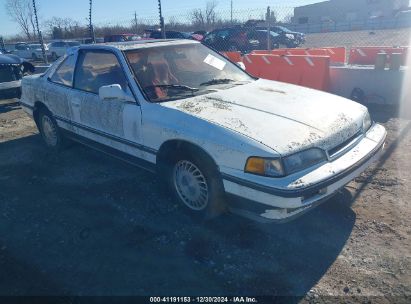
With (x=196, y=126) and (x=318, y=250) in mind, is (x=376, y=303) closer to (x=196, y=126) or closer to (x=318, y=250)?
(x=318, y=250)

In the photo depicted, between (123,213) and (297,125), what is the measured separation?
1.98 meters

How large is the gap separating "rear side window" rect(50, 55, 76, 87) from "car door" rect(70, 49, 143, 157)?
5.2 inches

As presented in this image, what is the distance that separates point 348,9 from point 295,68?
58469 millimetres

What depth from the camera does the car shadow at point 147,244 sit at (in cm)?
265

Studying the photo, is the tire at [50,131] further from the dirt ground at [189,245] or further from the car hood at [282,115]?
the car hood at [282,115]

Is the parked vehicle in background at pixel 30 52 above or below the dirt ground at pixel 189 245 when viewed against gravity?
above

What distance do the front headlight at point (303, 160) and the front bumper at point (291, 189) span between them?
0.05 meters

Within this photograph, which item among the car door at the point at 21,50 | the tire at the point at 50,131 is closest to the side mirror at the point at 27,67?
the tire at the point at 50,131

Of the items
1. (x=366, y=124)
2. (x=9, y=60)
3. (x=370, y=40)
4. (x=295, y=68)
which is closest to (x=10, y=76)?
(x=9, y=60)

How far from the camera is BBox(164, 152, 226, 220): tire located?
3041 millimetres

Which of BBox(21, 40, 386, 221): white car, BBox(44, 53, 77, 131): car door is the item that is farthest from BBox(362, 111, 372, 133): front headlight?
BBox(44, 53, 77, 131): car door

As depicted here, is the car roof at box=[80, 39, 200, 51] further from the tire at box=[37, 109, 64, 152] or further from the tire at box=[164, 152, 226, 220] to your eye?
the tire at box=[164, 152, 226, 220]

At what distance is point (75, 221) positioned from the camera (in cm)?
356

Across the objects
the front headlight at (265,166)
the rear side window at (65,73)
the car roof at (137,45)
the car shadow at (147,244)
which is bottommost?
the car shadow at (147,244)
